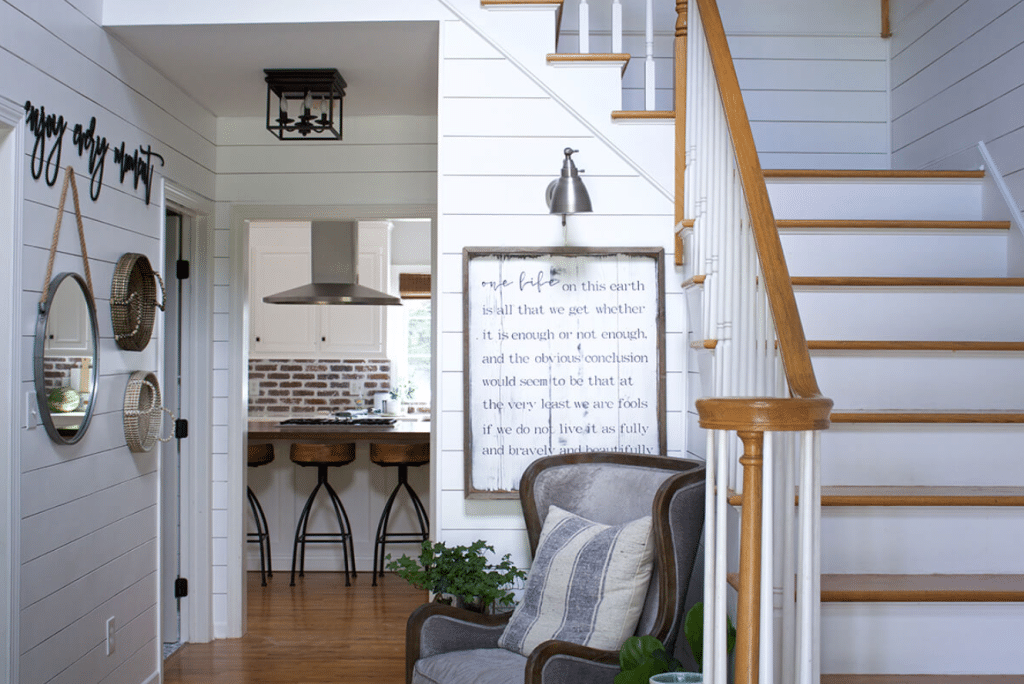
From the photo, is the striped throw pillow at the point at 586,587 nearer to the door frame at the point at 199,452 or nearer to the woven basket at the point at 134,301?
the woven basket at the point at 134,301

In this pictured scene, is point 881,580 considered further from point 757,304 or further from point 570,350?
point 570,350

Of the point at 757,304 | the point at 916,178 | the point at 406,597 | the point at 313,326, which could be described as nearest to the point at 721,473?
the point at 757,304

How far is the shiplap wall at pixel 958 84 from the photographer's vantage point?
9.87 feet

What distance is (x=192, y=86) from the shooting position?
12.5 feet

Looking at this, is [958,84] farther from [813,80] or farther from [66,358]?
[66,358]

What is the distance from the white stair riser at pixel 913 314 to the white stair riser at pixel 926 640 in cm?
94

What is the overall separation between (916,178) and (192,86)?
117 inches

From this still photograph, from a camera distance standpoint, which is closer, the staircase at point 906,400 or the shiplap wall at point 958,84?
the staircase at point 906,400

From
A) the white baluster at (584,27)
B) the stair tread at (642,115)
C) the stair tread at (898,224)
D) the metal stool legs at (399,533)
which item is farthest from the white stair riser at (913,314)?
the metal stool legs at (399,533)

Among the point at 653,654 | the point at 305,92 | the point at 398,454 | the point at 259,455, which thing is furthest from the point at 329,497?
the point at 653,654

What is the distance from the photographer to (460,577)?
2781 mm

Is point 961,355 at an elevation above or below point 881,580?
above

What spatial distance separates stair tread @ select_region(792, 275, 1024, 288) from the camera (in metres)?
2.68

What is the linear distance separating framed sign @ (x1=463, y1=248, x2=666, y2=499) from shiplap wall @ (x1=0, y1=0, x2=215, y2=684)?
129cm
